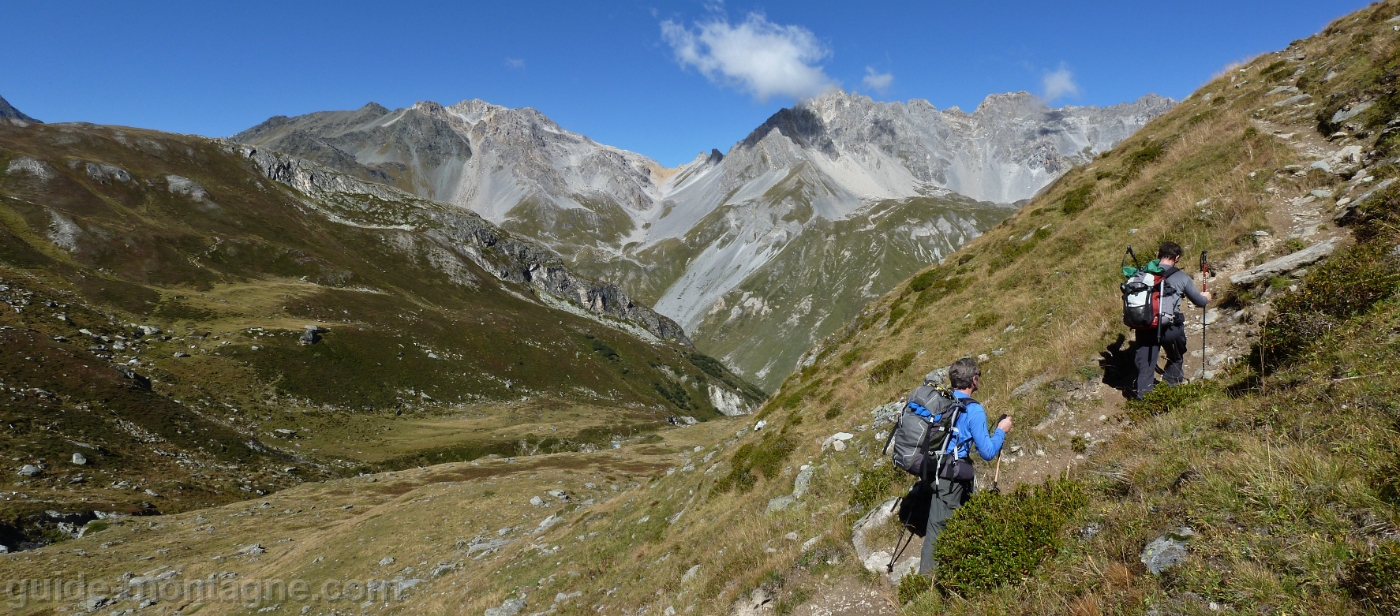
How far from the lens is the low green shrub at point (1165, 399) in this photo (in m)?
9.83

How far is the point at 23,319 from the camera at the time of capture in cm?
7325

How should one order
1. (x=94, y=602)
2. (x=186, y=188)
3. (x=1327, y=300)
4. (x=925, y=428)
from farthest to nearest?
(x=186, y=188), (x=94, y=602), (x=1327, y=300), (x=925, y=428)

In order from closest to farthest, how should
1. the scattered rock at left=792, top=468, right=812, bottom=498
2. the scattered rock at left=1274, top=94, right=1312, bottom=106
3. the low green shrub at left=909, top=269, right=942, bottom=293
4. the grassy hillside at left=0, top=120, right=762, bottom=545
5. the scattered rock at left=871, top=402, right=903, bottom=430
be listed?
1. the scattered rock at left=792, top=468, right=812, bottom=498
2. the scattered rock at left=871, top=402, right=903, bottom=430
3. the scattered rock at left=1274, top=94, right=1312, bottom=106
4. the low green shrub at left=909, top=269, right=942, bottom=293
5. the grassy hillside at left=0, top=120, right=762, bottom=545

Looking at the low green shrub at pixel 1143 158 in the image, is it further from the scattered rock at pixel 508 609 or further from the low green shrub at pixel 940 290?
the scattered rock at pixel 508 609

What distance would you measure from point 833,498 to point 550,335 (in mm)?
166141

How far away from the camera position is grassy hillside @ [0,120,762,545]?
58438 mm

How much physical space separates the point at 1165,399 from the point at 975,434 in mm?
4769

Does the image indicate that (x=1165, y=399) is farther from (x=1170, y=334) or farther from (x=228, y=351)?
(x=228, y=351)

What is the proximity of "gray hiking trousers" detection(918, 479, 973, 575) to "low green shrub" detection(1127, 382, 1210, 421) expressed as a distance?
432 cm

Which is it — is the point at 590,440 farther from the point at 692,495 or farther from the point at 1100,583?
the point at 1100,583

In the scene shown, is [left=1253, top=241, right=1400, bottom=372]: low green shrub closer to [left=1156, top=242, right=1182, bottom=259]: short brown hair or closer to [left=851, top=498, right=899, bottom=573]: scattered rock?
[left=1156, top=242, right=1182, bottom=259]: short brown hair

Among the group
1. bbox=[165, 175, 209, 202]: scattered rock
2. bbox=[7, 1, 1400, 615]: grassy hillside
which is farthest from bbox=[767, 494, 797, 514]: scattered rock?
bbox=[165, 175, 209, 202]: scattered rock

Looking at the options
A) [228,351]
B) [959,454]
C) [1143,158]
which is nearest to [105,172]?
[228,351]

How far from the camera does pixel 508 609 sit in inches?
781
